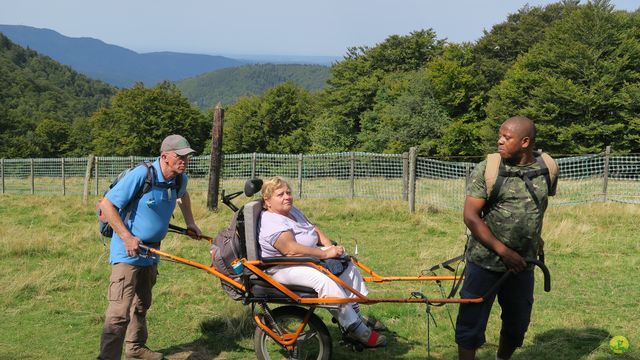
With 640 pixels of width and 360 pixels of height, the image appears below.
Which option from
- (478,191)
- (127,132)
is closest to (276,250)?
(478,191)

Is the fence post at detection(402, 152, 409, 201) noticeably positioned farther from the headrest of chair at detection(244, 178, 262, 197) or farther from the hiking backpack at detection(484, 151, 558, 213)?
the hiking backpack at detection(484, 151, 558, 213)

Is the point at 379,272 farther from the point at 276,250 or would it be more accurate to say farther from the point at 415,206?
the point at 415,206

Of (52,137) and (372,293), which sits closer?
(372,293)

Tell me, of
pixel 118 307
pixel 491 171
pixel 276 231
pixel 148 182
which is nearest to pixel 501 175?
pixel 491 171

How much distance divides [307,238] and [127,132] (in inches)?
2214

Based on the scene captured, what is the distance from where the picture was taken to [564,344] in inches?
205

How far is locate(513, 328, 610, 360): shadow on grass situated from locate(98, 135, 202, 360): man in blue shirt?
3.25m

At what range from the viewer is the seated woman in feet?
14.1

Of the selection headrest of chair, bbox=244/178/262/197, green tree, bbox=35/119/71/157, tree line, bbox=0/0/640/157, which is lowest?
green tree, bbox=35/119/71/157

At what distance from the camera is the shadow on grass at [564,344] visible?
501cm

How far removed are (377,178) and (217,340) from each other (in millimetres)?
13801

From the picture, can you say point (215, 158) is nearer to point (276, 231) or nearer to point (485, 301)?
point (276, 231)

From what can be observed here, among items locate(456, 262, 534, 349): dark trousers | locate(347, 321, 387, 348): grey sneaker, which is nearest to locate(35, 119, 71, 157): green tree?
locate(347, 321, 387, 348): grey sneaker

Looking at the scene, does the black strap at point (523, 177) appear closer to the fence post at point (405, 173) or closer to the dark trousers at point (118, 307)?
the dark trousers at point (118, 307)
